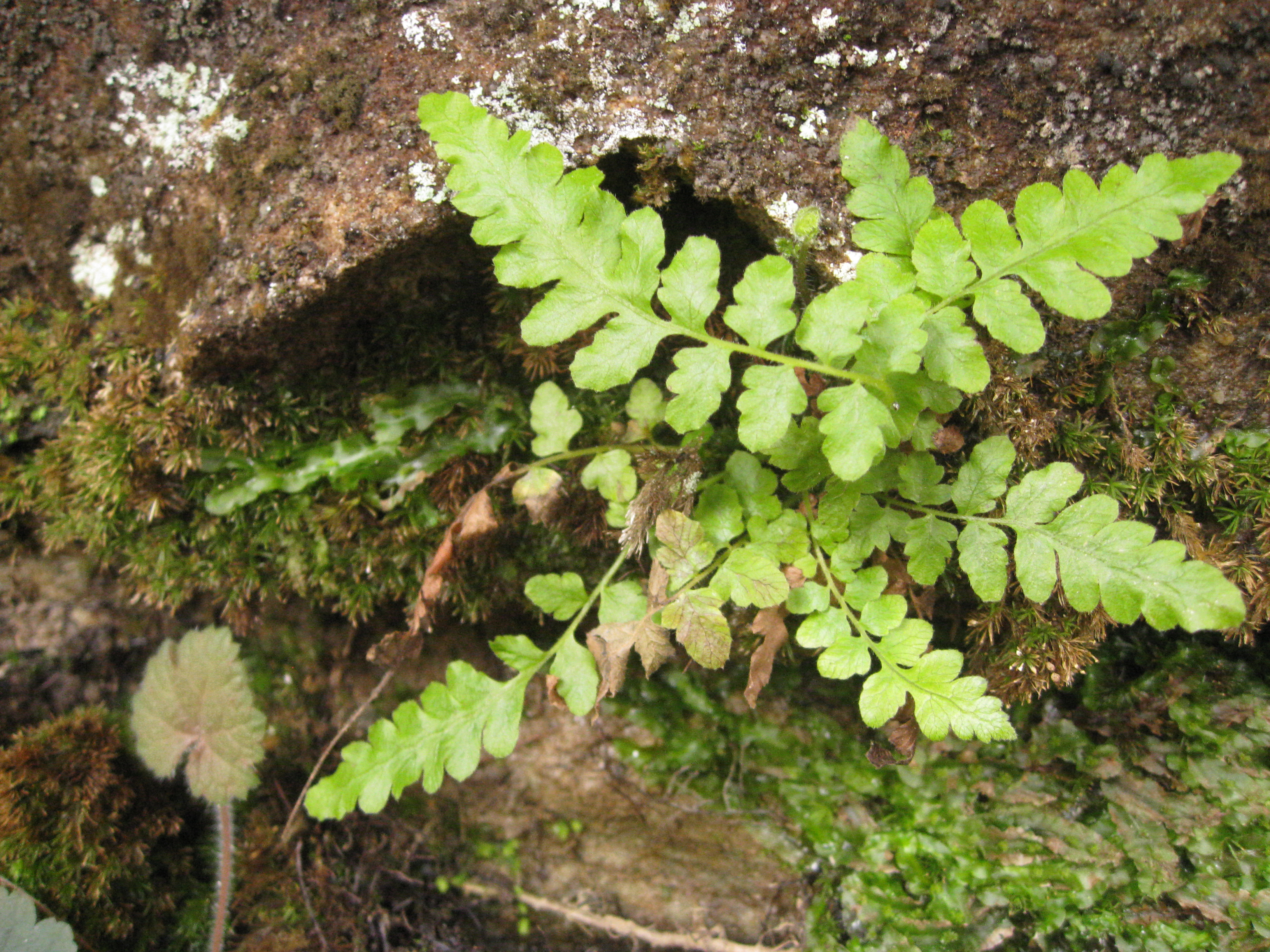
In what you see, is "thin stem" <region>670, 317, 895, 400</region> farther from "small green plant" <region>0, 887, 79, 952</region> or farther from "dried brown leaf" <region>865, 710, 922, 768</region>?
"small green plant" <region>0, 887, 79, 952</region>

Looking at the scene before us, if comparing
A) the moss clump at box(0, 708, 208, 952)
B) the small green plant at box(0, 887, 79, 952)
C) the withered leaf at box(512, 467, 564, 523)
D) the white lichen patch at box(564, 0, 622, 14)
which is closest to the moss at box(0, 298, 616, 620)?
the withered leaf at box(512, 467, 564, 523)

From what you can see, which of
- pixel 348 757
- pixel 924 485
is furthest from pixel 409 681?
pixel 924 485

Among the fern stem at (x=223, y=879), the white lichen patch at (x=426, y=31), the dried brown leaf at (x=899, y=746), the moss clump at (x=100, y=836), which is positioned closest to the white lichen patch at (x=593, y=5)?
the white lichen patch at (x=426, y=31)

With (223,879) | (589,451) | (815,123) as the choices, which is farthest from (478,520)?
(223,879)

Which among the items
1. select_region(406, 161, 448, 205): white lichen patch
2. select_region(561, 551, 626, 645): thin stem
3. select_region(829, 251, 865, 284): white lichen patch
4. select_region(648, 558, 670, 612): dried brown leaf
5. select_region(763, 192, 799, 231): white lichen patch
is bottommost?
select_region(561, 551, 626, 645): thin stem

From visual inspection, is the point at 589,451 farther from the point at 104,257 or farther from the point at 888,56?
the point at 104,257
